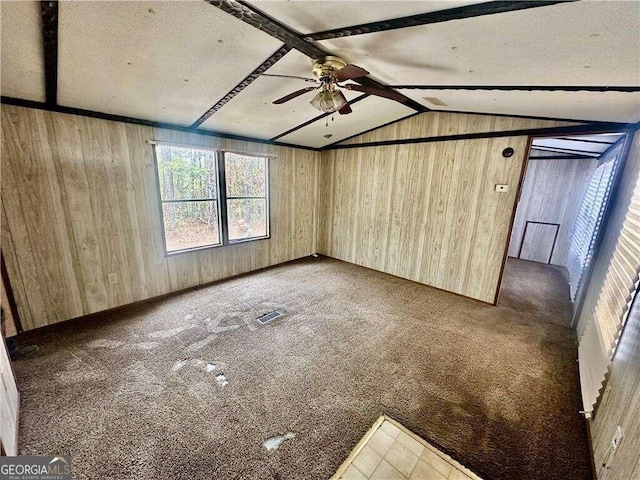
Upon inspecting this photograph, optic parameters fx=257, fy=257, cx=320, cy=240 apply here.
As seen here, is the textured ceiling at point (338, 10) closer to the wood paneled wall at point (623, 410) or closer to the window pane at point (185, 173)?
the wood paneled wall at point (623, 410)

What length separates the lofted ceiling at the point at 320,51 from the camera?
1260mm

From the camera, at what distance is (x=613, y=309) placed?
1701 mm

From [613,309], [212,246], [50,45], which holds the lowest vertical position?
[212,246]

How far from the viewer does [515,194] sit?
9.99ft

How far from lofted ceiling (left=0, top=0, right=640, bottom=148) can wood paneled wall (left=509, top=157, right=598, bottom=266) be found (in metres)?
3.14

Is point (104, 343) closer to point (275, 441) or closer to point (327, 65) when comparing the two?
point (275, 441)

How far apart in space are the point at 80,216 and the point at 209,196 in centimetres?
139

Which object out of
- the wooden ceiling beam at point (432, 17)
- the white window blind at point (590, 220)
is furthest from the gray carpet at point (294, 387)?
the wooden ceiling beam at point (432, 17)

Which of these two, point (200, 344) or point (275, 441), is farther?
point (200, 344)

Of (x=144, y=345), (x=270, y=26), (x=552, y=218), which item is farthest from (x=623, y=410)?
(x=552, y=218)

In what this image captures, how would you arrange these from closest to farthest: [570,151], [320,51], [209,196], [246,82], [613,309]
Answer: [613,309] < [320,51] < [246,82] < [209,196] < [570,151]

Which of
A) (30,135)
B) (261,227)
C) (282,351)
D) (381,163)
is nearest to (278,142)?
(261,227)

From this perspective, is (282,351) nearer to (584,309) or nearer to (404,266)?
(404,266)

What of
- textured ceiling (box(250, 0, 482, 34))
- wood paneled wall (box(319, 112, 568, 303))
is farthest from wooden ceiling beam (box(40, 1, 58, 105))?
wood paneled wall (box(319, 112, 568, 303))
